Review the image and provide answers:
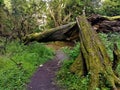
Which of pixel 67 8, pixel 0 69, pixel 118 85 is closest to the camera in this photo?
pixel 118 85

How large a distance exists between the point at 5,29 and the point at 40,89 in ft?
30.3

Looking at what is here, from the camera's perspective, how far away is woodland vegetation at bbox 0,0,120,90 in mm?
7488

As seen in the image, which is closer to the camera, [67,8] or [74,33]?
[74,33]

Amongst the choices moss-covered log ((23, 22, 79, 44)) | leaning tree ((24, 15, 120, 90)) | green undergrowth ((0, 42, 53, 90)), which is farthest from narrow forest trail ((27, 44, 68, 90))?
moss-covered log ((23, 22, 79, 44))

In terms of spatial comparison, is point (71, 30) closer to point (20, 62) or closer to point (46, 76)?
point (20, 62)

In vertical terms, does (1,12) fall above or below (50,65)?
above

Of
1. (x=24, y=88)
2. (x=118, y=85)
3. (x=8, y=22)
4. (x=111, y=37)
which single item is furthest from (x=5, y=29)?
(x=118, y=85)

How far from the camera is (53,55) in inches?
505

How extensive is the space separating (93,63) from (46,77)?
2.25 meters

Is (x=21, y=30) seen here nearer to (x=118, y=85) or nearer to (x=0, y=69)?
(x=0, y=69)

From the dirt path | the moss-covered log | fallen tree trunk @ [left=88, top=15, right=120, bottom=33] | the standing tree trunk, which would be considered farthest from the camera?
fallen tree trunk @ [left=88, top=15, right=120, bottom=33]

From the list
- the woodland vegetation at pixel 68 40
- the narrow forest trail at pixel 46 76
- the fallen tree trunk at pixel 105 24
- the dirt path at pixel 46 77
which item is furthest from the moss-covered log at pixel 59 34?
the dirt path at pixel 46 77

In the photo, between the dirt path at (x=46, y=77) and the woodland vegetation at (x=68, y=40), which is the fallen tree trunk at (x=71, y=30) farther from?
the dirt path at (x=46, y=77)

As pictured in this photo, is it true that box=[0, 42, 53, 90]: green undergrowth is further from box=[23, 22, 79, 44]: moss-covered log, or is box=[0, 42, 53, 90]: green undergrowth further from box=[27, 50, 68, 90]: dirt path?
box=[23, 22, 79, 44]: moss-covered log
